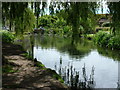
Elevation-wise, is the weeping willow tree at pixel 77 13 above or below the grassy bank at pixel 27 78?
above

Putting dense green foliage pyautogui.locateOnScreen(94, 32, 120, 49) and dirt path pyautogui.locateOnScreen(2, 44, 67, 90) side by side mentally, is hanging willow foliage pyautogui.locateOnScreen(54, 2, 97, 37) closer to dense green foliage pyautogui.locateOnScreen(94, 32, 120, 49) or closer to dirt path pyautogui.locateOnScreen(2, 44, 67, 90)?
dirt path pyautogui.locateOnScreen(2, 44, 67, 90)

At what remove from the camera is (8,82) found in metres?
5.01

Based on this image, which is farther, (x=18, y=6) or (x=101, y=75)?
(x=101, y=75)

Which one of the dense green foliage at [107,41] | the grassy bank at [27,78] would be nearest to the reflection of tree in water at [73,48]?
the dense green foliage at [107,41]

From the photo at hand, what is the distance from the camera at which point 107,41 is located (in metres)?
18.5

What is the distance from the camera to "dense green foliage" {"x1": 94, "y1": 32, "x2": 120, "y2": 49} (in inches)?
645

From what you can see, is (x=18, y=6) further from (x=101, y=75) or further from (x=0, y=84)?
(x=101, y=75)

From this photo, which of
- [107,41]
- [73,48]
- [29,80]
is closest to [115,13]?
[29,80]

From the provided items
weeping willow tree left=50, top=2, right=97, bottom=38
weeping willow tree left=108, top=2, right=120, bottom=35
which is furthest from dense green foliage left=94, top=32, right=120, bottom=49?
weeping willow tree left=108, top=2, right=120, bottom=35

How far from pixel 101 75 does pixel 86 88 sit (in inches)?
81.9

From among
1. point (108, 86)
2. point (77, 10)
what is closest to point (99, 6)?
point (77, 10)

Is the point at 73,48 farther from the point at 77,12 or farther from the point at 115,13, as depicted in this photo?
the point at 115,13

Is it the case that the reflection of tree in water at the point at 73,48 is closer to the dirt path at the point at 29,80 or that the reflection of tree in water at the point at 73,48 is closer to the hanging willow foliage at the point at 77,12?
the dirt path at the point at 29,80

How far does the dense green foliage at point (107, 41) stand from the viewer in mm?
16384
